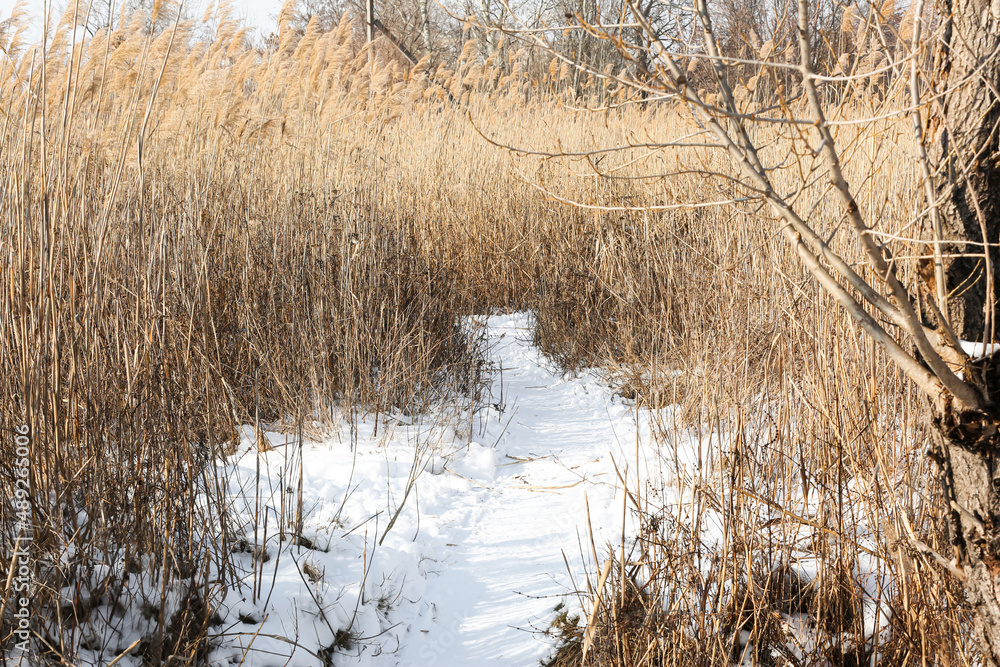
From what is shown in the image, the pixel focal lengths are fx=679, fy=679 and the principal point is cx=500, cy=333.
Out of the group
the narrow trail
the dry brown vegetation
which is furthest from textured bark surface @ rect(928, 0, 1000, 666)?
the narrow trail

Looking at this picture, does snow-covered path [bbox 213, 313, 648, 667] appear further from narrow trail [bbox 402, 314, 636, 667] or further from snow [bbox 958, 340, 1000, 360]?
snow [bbox 958, 340, 1000, 360]

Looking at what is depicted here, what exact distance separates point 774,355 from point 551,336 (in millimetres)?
2295

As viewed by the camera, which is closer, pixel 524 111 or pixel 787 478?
pixel 787 478

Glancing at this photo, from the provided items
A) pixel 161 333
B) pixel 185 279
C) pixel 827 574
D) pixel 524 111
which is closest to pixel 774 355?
pixel 827 574

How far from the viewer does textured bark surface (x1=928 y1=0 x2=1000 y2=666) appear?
4.25 feet

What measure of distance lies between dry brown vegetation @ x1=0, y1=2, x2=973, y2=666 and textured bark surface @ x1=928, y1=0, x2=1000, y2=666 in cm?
14

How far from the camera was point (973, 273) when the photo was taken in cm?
138

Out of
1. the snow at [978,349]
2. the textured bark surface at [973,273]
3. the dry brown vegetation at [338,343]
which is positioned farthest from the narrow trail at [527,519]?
the snow at [978,349]

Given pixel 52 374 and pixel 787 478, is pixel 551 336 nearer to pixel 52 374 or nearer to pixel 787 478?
pixel 787 478

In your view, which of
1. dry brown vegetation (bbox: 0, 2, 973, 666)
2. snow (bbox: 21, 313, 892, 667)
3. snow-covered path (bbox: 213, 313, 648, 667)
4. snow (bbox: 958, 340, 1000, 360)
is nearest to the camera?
snow (bbox: 958, 340, 1000, 360)

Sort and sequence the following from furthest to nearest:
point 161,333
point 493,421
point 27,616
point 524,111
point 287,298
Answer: point 524,111 → point 493,421 → point 287,298 → point 161,333 → point 27,616

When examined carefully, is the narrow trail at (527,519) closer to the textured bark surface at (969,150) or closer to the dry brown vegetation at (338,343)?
the dry brown vegetation at (338,343)

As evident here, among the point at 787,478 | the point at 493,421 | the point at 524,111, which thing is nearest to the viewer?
the point at 787,478

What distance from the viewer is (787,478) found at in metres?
2.19
